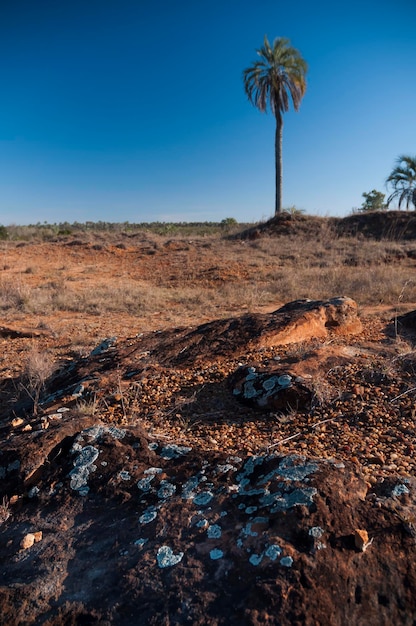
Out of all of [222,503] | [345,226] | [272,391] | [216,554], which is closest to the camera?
[216,554]

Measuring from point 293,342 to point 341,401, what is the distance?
125 centimetres

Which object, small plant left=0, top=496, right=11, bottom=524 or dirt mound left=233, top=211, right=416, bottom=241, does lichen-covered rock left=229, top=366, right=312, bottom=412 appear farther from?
dirt mound left=233, top=211, right=416, bottom=241

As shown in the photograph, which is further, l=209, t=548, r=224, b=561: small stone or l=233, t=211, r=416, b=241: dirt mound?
l=233, t=211, r=416, b=241: dirt mound

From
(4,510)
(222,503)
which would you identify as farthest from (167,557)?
(4,510)

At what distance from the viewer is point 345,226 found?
18688mm

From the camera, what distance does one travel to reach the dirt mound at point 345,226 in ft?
57.5

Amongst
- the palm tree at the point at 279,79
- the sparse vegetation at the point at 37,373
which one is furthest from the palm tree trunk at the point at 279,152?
the sparse vegetation at the point at 37,373

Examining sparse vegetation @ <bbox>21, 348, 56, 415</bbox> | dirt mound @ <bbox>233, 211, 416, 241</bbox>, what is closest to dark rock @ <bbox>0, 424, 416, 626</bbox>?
sparse vegetation @ <bbox>21, 348, 56, 415</bbox>

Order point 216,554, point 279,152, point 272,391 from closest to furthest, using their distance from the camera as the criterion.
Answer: point 216,554 < point 272,391 < point 279,152

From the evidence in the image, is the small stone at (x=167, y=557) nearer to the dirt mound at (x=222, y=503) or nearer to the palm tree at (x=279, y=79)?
the dirt mound at (x=222, y=503)

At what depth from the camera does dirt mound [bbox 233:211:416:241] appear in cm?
1753

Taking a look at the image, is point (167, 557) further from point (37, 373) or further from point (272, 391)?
point (37, 373)

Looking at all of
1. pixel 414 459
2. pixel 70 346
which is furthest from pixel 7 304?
pixel 414 459

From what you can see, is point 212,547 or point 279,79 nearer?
A: point 212,547
